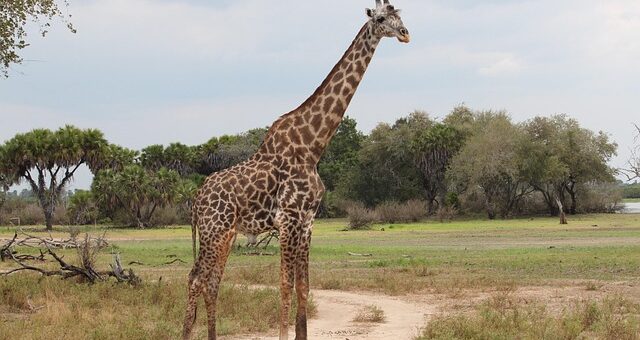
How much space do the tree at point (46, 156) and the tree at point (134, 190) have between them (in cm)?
240

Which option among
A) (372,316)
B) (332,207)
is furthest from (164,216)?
(372,316)

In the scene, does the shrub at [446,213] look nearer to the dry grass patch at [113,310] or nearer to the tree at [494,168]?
the tree at [494,168]

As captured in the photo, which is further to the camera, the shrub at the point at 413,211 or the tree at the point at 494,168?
the shrub at the point at 413,211

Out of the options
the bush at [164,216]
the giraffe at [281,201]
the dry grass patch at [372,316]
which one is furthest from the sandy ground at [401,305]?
the bush at [164,216]

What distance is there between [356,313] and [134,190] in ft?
145

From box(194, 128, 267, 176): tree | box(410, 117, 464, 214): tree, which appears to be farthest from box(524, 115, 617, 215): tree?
box(194, 128, 267, 176): tree

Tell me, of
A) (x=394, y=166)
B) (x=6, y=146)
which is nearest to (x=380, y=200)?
(x=394, y=166)

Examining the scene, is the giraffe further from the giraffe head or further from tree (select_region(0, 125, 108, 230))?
tree (select_region(0, 125, 108, 230))

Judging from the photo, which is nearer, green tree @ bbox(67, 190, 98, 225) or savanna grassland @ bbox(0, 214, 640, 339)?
savanna grassland @ bbox(0, 214, 640, 339)

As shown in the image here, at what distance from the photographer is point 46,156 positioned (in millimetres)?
56531

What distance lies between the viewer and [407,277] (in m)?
20.1

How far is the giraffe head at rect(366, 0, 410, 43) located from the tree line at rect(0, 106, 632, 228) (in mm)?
46664

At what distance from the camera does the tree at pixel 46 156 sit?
56.2 meters

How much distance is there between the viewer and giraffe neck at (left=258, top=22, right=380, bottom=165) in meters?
9.82
